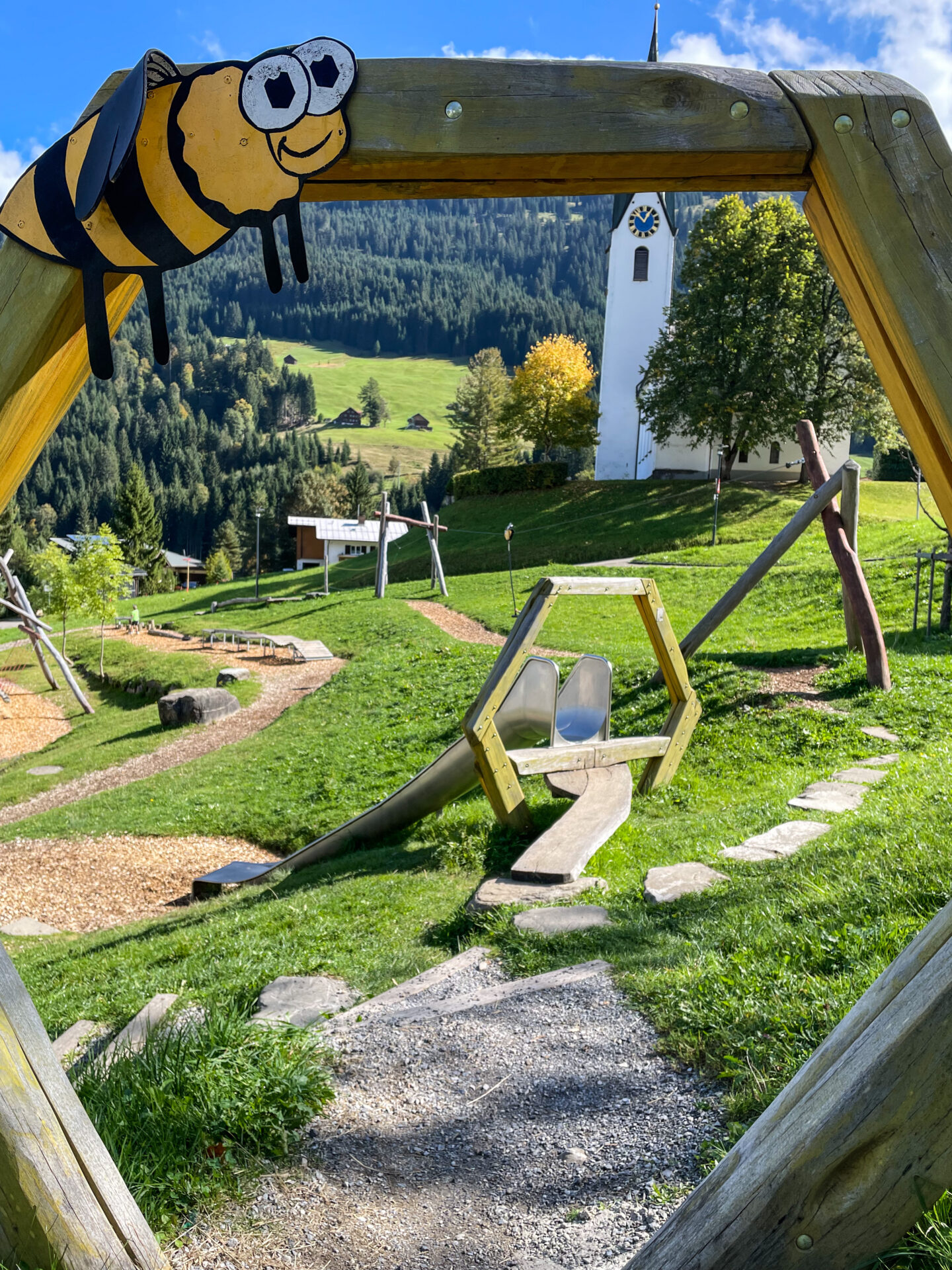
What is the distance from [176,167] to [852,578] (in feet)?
32.1

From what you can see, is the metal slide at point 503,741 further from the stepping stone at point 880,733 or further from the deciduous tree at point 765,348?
the deciduous tree at point 765,348

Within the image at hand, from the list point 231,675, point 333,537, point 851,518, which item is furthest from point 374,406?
point 851,518

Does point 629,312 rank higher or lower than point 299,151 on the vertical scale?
higher

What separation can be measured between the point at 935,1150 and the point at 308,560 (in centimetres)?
6600

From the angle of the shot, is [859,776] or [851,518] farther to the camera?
[851,518]

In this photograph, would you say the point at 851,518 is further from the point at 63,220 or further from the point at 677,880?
the point at 63,220

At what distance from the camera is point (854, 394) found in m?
34.7

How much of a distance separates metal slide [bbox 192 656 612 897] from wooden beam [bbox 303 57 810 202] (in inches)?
214

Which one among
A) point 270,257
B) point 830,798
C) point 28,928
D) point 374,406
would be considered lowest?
point 28,928

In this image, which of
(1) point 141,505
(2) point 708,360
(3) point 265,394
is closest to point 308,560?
(1) point 141,505

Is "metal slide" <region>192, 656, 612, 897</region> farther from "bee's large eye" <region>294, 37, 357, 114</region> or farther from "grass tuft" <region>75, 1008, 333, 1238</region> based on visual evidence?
"bee's large eye" <region>294, 37, 357, 114</region>

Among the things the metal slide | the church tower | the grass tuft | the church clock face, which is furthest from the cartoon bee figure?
the church clock face

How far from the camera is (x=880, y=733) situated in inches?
343

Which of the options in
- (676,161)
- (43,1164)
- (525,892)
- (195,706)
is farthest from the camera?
(195,706)
